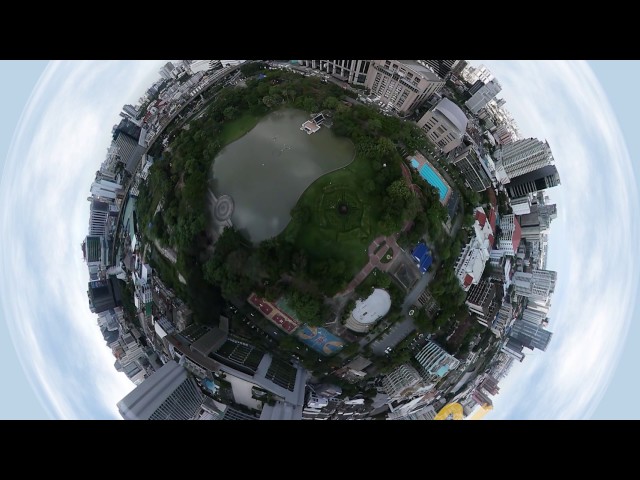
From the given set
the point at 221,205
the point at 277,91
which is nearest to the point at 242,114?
the point at 277,91

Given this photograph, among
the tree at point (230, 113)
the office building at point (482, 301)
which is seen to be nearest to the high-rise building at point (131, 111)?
the tree at point (230, 113)

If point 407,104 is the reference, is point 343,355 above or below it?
below

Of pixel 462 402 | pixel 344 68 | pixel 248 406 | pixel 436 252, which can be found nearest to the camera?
pixel 248 406

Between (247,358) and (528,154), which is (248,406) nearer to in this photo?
(247,358)

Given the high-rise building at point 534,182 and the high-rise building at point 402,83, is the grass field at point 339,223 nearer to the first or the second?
the high-rise building at point 402,83

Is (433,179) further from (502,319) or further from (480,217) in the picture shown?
(502,319)

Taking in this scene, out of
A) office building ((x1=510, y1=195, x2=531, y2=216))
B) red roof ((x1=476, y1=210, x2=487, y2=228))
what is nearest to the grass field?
red roof ((x1=476, y1=210, x2=487, y2=228))
